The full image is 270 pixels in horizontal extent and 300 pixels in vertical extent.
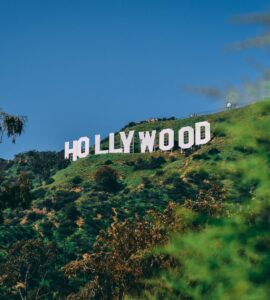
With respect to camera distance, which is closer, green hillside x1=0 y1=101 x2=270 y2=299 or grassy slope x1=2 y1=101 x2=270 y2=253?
green hillside x1=0 y1=101 x2=270 y2=299

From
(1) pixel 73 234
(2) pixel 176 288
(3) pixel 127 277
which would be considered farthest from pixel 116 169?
(2) pixel 176 288

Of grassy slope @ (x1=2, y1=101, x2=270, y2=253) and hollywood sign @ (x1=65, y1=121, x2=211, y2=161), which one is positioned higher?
hollywood sign @ (x1=65, y1=121, x2=211, y2=161)

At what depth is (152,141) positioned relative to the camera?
107750 millimetres

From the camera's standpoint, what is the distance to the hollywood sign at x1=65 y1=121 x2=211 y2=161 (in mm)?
101750

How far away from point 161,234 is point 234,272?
3336cm

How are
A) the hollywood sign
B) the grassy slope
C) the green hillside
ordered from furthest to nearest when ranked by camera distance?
1. the hollywood sign
2. the grassy slope
3. the green hillside

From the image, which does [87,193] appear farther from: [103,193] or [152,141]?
[152,141]

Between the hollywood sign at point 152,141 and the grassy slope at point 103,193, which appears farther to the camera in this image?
the hollywood sign at point 152,141

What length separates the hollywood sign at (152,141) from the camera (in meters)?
102

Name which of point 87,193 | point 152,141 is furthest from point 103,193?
→ point 152,141

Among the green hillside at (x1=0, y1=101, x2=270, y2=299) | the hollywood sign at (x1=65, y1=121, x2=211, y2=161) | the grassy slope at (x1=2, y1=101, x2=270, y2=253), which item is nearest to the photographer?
the green hillside at (x1=0, y1=101, x2=270, y2=299)

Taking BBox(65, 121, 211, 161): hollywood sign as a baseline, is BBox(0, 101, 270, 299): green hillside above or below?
below

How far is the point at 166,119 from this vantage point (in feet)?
456

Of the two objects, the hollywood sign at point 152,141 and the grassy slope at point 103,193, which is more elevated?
the hollywood sign at point 152,141
